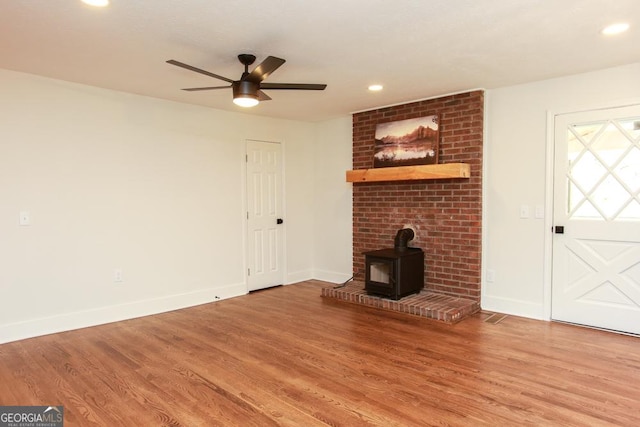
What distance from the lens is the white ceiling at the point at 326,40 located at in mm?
2455

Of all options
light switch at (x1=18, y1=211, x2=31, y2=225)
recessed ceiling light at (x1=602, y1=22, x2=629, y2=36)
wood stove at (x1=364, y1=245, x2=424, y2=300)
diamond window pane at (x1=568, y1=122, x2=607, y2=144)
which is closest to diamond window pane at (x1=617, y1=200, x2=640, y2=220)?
diamond window pane at (x1=568, y1=122, x2=607, y2=144)

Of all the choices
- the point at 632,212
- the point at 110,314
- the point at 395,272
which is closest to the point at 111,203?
the point at 110,314

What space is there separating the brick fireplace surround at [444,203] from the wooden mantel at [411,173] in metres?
0.23

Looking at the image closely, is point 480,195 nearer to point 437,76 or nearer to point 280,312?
point 437,76

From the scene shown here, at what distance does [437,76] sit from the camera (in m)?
3.87

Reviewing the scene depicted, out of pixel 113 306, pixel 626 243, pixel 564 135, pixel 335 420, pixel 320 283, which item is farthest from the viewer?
pixel 320 283

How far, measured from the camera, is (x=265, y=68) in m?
2.88

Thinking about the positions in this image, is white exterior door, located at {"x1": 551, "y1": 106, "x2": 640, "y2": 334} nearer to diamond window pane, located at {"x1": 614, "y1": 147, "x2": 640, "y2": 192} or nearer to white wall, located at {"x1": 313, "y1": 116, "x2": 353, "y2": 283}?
diamond window pane, located at {"x1": 614, "y1": 147, "x2": 640, "y2": 192}

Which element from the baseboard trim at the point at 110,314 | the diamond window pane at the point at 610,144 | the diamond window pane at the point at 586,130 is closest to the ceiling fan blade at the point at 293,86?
the diamond window pane at the point at 586,130

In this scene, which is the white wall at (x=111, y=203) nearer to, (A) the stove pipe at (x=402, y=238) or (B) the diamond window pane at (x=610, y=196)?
(A) the stove pipe at (x=402, y=238)

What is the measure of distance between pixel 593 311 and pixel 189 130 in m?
4.65

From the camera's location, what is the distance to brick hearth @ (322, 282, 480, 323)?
408cm

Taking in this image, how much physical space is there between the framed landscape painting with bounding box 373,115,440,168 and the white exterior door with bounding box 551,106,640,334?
4.08ft

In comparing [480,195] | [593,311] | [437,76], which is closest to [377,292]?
[480,195]
